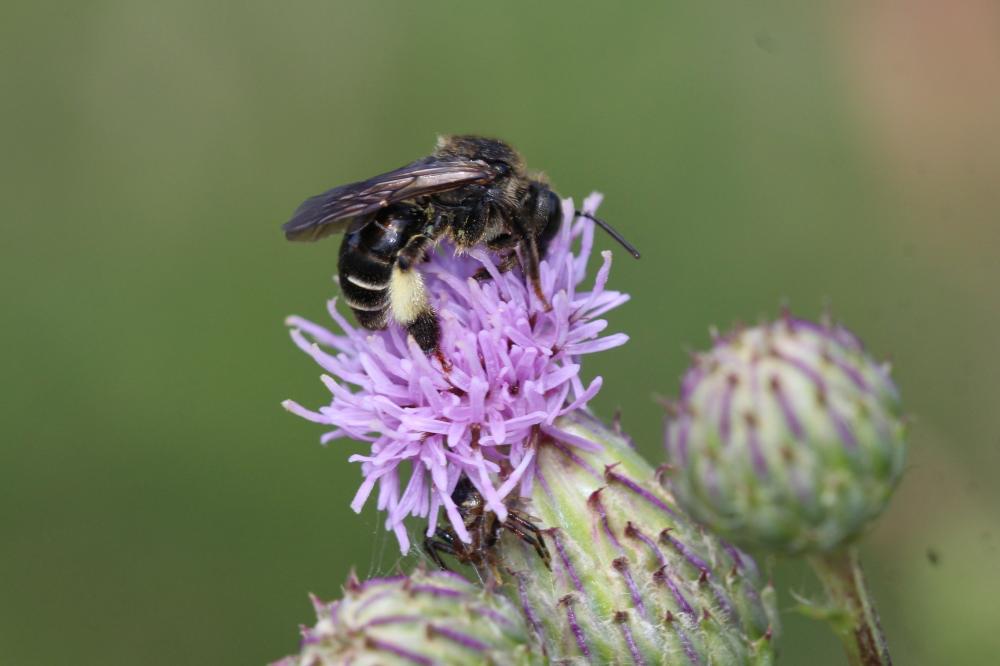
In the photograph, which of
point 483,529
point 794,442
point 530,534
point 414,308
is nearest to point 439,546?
point 483,529

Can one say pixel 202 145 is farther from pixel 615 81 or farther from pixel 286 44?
pixel 615 81

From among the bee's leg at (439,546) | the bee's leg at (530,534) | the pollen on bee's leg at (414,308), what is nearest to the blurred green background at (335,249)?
the bee's leg at (530,534)

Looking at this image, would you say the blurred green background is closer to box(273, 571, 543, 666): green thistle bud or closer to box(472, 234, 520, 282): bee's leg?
box(472, 234, 520, 282): bee's leg

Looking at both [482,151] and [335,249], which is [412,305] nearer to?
[482,151]

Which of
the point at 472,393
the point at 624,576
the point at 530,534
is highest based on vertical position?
the point at 472,393

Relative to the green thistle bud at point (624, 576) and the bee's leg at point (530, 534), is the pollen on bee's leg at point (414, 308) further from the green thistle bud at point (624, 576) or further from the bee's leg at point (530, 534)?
the bee's leg at point (530, 534)

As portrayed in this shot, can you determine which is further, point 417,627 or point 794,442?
point 417,627
